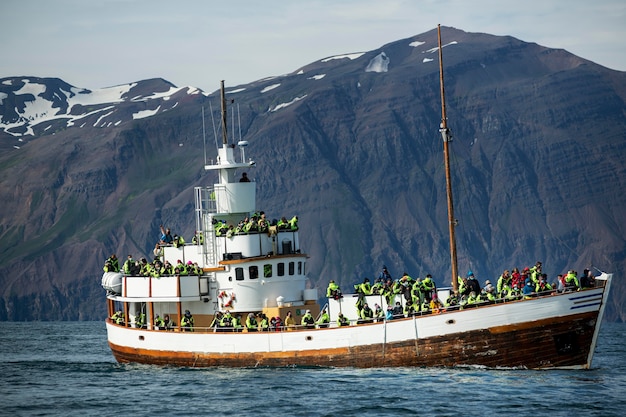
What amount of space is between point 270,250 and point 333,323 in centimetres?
723

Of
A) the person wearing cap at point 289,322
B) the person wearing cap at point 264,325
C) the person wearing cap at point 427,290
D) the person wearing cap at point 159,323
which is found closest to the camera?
the person wearing cap at point 427,290

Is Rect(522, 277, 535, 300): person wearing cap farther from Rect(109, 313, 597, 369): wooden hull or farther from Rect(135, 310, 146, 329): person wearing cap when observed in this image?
Rect(135, 310, 146, 329): person wearing cap

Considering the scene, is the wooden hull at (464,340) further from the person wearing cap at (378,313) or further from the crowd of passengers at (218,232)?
the crowd of passengers at (218,232)

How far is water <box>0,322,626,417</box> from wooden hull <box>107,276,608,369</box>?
0.63 metres

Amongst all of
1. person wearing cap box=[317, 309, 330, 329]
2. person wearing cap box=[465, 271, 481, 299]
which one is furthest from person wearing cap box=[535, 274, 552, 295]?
person wearing cap box=[317, 309, 330, 329]

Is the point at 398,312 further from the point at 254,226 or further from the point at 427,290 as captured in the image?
the point at 254,226

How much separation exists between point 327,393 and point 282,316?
11.3m

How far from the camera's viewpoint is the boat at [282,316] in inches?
2045

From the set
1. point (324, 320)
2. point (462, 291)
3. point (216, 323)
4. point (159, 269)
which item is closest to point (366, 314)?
point (324, 320)

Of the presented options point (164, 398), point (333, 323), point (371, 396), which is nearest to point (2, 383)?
point (164, 398)

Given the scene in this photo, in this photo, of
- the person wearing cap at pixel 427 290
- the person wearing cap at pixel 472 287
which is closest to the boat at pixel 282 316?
the person wearing cap at pixel 427 290

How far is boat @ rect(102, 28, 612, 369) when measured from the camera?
5194 cm

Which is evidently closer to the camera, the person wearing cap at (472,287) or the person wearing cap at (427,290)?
the person wearing cap at (472,287)

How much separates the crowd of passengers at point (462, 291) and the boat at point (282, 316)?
179mm
